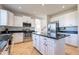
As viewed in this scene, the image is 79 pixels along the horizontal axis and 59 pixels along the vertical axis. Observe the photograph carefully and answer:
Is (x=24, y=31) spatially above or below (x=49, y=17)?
below

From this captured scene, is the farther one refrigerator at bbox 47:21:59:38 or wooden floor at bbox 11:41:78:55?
refrigerator at bbox 47:21:59:38

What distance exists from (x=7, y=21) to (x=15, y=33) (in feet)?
1.41

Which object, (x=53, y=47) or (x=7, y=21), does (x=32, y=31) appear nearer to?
(x=53, y=47)

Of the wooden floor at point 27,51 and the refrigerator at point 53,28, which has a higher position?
the refrigerator at point 53,28

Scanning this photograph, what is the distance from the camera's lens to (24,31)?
71.4 inches

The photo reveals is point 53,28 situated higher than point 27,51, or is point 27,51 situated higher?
point 53,28

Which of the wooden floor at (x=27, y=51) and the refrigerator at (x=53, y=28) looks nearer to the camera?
the wooden floor at (x=27, y=51)

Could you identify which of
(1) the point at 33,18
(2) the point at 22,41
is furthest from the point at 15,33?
(1) the point at 33,18

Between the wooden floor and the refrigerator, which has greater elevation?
the refrigerator
